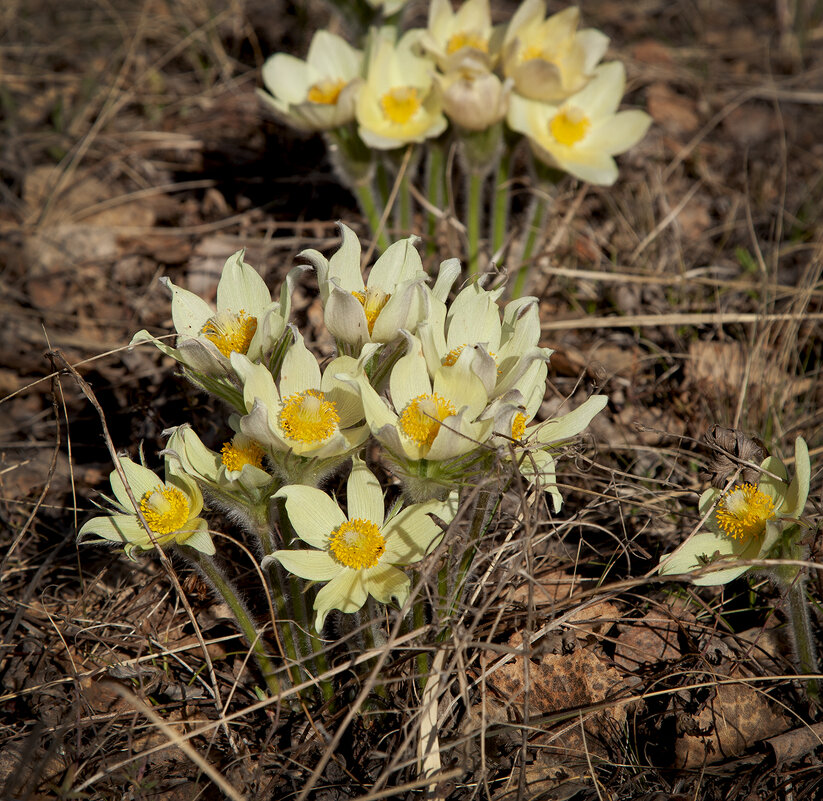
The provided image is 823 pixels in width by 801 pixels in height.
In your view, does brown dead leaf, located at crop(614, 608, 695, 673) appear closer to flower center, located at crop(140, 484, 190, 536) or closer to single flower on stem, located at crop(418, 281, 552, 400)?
single flower on stem, located at crop(418, 281, 552, 400)

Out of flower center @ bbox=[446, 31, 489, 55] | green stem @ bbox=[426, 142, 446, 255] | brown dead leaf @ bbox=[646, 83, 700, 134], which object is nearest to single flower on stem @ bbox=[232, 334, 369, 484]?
green stem @ bbox=[426, 142, 446, 255]

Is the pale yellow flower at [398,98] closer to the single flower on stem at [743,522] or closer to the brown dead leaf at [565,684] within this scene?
the single flower on stem at [743,522]

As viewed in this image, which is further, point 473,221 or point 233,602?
point 473,221

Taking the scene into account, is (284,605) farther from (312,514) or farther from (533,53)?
(533,53)

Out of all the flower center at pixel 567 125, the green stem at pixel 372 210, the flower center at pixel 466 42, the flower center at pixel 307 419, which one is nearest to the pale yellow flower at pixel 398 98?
the flower center at pixel 466 42

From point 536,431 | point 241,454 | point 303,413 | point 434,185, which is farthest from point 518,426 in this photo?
point 434,185

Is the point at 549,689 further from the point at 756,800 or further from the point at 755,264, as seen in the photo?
the point at 755,264
